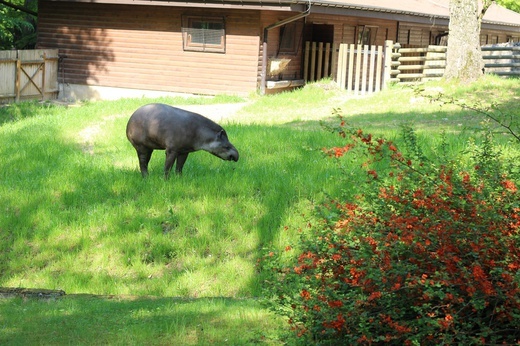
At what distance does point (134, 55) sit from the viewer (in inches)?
1135

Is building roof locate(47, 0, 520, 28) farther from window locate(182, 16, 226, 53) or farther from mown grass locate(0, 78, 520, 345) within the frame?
mown grass locate(0, 78, 520, 345)

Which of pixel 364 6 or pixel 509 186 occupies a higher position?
pixel 364 6

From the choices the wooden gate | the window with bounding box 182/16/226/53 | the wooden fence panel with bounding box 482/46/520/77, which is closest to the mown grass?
the window with bounding box 182/16/226/53

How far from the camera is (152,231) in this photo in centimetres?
1207

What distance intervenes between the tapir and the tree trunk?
11.9 meters

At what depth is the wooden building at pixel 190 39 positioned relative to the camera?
26453 millimetres

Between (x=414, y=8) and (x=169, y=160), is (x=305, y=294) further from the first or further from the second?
(x=414, y=8)

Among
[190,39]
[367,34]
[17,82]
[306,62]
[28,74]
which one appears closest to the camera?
[17,82]

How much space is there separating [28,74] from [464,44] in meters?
14.7

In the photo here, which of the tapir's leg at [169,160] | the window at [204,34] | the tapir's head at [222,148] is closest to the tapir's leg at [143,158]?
the tapir's leg at [169,160]

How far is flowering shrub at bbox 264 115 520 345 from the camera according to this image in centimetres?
523

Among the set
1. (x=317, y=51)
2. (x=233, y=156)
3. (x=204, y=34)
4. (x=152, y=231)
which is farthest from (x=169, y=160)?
(x=317, y=51)

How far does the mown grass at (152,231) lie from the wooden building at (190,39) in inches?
377

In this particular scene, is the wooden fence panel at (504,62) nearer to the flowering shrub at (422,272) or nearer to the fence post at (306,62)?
the fence post at (306,62)
